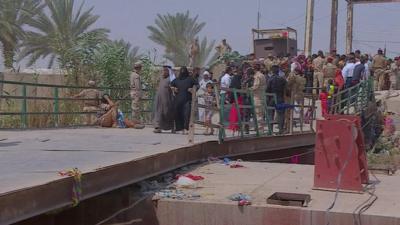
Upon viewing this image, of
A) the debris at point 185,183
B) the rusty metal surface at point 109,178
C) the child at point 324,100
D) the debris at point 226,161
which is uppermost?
the child at point 324,100

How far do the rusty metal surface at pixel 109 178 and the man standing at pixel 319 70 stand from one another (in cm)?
845

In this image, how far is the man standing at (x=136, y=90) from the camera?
14750 millimetres

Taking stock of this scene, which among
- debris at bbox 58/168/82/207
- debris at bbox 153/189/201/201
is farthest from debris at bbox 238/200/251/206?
debris at bbox 58/168/82/207

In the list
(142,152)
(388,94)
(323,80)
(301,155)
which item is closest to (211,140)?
(142,152)

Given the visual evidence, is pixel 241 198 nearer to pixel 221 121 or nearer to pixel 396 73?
pixel 221 121

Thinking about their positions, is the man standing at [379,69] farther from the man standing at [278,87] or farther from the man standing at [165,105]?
the man standing at [165,105]

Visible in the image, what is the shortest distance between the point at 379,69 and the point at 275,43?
6025 mm

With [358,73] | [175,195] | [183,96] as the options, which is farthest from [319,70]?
[175,195]

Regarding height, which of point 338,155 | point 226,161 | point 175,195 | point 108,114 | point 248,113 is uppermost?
point 248,113

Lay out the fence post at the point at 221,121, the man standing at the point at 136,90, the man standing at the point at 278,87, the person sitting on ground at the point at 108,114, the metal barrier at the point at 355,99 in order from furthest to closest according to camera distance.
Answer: the metal barrier at the point at 355,99 → the man standing at the point at 136,90 → the person sitting on ground at the point at 108,114 → the man standing at the point at 278,87 → the fence post at the point at 221,121

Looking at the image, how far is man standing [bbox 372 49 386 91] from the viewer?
21797 millimetres

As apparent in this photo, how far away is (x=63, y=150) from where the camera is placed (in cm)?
909

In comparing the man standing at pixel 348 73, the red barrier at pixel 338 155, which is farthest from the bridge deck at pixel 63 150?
the man standing at pixel 348 73

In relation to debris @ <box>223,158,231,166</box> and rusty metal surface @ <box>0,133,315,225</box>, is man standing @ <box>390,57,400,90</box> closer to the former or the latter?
rusty metal surface @ <box>0,133,315,225</box>
